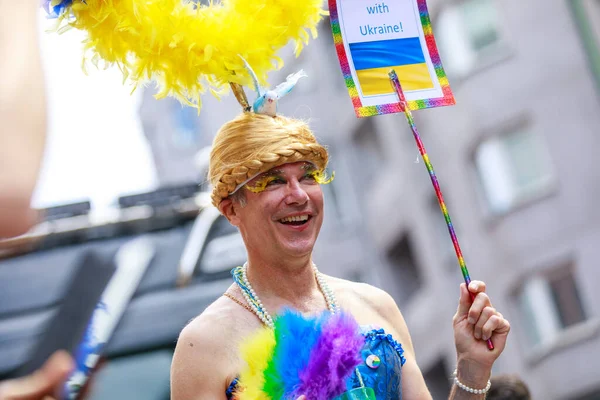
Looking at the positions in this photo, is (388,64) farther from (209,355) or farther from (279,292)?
(209,355)

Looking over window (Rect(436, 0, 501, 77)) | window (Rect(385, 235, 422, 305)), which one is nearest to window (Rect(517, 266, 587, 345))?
window (Rect(436, 0, 501, 77))

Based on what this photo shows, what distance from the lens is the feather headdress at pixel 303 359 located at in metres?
2.45

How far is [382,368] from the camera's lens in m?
2.72

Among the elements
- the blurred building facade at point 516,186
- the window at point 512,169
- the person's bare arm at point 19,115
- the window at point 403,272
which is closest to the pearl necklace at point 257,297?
the person's bare arm at point 19,115

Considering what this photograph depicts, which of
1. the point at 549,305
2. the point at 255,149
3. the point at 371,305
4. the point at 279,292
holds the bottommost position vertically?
the point at 549,305

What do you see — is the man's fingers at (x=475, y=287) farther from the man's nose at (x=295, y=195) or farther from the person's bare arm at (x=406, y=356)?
the man's nose at (x=295, y=195)

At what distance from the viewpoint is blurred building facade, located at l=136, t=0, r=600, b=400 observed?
14352 millimetres

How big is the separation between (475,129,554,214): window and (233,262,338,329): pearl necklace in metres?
12.3

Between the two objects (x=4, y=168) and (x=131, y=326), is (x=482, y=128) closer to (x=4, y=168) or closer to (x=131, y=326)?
(x=131, y=326)

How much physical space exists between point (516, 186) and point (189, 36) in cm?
1315

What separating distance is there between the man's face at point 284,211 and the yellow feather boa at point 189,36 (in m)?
0.35

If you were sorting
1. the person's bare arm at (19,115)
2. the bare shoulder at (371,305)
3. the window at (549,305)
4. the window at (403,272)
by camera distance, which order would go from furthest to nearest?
the window at (403,272) → the window at (549,305) → the bare shoulder at (371,305) → the person's bare arm at (19,115)

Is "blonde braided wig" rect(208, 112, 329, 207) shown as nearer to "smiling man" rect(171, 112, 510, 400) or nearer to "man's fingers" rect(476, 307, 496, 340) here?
"smiling man" rect(171, 112, 510, 400)

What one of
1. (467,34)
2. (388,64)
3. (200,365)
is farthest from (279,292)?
(467,34)
